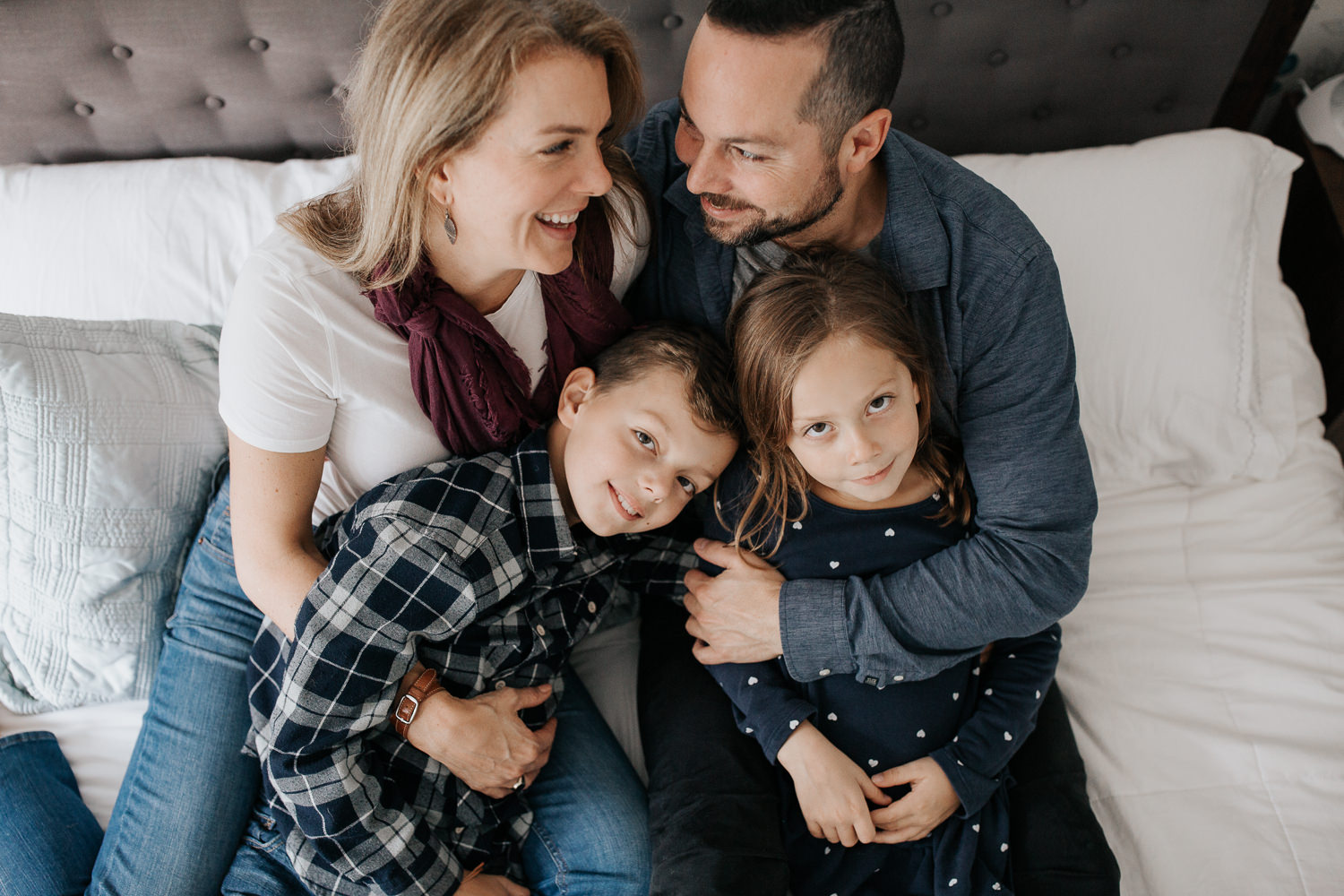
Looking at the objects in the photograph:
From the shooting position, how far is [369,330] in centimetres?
124

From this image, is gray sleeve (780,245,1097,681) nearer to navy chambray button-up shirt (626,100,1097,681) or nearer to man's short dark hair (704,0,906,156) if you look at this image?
navy chambray button-up shirt (626,100,1097,681)

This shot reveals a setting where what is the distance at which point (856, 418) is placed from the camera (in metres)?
1.22

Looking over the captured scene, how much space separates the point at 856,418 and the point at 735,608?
1.31ft

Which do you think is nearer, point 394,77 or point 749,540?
point 394,77

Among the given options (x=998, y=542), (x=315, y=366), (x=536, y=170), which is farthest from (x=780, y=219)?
(x=315, y=366)

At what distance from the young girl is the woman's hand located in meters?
0.36

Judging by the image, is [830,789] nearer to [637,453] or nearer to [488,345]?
[637,453]

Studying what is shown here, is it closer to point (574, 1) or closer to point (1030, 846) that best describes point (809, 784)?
point (1030, 846)

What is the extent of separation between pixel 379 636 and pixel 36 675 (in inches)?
31.1

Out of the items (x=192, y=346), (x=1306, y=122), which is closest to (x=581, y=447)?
(x=192, y=346)

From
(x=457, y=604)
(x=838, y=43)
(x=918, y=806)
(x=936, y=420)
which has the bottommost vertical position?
(x=918, y=806)

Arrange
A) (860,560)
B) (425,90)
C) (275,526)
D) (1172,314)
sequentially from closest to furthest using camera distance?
(425,90) → (275,526) → (860,560) → (1172,314)

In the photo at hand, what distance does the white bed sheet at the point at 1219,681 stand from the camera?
129 cm

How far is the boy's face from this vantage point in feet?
4.13
